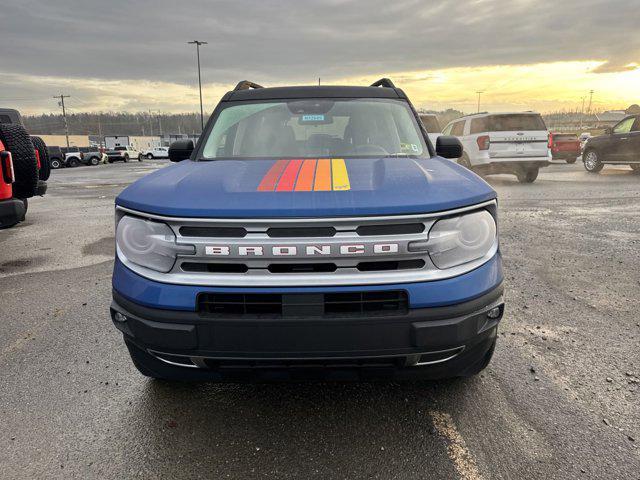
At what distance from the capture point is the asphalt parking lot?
204 cm

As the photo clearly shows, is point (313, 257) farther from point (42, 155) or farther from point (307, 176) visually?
point (42, 155)

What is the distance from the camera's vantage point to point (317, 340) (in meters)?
1.86

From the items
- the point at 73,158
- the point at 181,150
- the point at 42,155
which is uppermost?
the point at 181,150

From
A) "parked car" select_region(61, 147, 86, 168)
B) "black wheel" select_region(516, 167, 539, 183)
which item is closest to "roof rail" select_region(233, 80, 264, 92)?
"black wheel" select_region(516, 167, 539, 183)

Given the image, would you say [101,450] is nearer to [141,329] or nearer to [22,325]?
[141,329]

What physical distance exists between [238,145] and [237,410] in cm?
178

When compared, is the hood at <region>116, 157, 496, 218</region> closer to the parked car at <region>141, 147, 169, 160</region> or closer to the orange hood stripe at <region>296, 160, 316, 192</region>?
the orange hood stripe at <region>296, 160, 316, 192</region>

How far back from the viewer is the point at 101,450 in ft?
7.12

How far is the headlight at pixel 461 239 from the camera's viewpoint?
1.94 m

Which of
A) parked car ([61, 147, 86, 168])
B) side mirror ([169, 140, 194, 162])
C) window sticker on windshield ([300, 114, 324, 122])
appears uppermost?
window sticker on windshield ([300, 114, 324, 122])

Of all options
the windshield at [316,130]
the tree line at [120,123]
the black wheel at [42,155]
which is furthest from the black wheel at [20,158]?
the tree line at [120,123]

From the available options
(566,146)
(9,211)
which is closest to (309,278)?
(9,211)

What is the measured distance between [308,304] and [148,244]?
778 millimetres

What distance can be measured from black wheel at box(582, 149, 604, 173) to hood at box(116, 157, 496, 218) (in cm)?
1610
